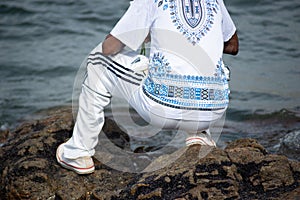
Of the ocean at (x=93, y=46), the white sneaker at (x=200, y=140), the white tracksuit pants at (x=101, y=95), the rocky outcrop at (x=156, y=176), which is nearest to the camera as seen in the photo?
the rocky outcrop at (x=156, y=176)

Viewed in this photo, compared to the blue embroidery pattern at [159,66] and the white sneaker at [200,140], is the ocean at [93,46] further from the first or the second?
the blue embroidery pattern at [159,66]

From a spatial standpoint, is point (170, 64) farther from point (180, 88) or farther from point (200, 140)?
point (200, 140)

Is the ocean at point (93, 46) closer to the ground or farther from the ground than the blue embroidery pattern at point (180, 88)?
closer to the ground

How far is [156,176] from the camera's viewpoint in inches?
143

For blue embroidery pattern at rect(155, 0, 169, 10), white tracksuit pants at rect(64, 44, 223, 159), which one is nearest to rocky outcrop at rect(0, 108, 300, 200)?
white tracksuit pants at rect(64, 44, 223, 159)

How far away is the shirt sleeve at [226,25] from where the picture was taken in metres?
3.91

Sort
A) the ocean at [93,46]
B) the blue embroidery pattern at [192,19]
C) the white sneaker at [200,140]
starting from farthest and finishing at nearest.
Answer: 1. the ocean at [93,46]
2. the white sneaker at [200,140]
3. the blue embroidery pattern at [192,19]

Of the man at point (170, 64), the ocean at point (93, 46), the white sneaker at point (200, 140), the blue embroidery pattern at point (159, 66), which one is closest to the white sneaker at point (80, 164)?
the man at point (170, 64)

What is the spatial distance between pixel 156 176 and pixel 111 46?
0.90 meters

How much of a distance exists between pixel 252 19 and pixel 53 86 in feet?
11.3

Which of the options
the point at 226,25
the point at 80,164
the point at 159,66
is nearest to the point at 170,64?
the point at 159,66

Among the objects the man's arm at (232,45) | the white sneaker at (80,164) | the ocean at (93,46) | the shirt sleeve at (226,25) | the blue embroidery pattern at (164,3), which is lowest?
the ocean at (93,46)

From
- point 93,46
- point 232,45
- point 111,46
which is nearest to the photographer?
point 111,46

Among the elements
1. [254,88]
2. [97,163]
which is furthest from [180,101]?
[254,88]
